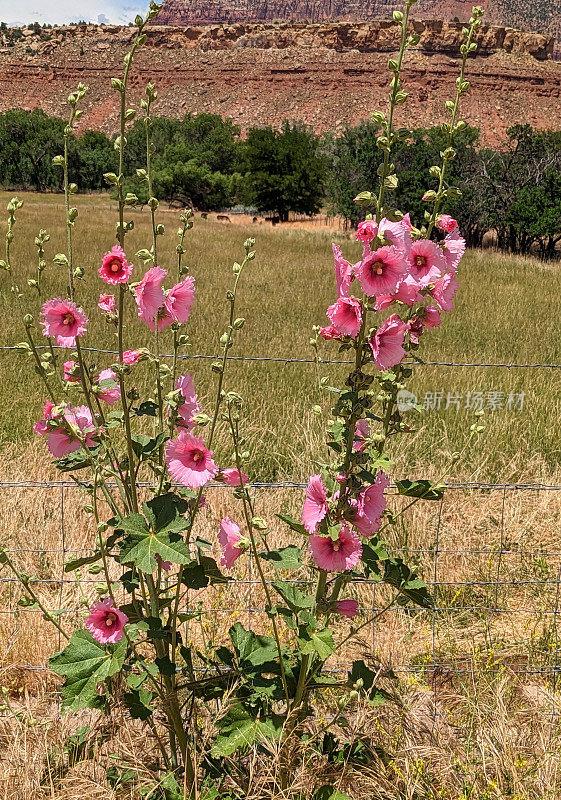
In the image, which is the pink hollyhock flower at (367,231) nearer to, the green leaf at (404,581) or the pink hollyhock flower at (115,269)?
the pink hollyhock flower at (115,269)

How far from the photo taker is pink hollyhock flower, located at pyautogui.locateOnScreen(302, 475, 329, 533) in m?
1.60

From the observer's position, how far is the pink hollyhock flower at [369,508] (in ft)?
5.43

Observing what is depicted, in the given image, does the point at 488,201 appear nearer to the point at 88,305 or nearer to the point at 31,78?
the point at 88,305

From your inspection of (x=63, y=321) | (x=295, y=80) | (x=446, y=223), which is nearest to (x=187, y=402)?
(x=63, y=321)

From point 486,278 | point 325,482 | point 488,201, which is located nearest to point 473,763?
point 325,482

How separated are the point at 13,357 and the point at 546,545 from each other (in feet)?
18.1

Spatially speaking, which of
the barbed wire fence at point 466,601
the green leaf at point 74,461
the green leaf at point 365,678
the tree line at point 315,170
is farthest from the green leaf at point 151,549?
the tree line at point 315,170

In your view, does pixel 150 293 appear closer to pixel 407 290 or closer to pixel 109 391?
pixel 109 391

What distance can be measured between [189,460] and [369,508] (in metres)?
0.45

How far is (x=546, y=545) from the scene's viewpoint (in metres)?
3.82

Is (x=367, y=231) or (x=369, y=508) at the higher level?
(x=367, y=231)

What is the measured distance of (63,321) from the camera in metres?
1.65

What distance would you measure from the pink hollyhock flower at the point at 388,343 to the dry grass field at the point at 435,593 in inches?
26.4

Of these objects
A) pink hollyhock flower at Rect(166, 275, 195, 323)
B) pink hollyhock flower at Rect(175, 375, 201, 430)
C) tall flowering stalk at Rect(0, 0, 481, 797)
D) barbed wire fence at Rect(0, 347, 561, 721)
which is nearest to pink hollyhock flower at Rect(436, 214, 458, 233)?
tall flowering stalk at Rect(0, 0, 481, 797)
